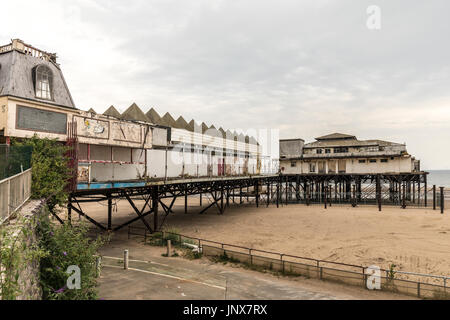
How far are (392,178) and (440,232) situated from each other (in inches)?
1017

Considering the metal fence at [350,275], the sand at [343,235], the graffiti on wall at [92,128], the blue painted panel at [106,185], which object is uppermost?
the graffiti on wall at [92,128]

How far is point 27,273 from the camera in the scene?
21.5ft

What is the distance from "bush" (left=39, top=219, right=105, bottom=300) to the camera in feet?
27.3

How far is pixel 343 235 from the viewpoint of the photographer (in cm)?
2370

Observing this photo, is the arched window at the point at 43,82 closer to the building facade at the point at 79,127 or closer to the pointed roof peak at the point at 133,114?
the building facade at the point at 79,127

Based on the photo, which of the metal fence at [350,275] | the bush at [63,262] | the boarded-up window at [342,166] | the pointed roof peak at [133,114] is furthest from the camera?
the boarded-up window at [342,166]

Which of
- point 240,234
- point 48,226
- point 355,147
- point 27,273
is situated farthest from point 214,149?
point 355,147

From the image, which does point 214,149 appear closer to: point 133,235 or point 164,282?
point 133,235

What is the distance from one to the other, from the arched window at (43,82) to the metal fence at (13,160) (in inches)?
171

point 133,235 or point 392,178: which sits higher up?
point 392,178

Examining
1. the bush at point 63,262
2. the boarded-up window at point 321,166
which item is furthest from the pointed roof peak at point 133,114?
the boarded-up window at point 321,166

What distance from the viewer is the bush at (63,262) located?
8.33m

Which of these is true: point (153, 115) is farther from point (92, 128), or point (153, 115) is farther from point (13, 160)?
point (13, 160)

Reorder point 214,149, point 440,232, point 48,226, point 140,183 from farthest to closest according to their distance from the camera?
point 214,149 → point 440,232 → point 140,183 → point 48,226
